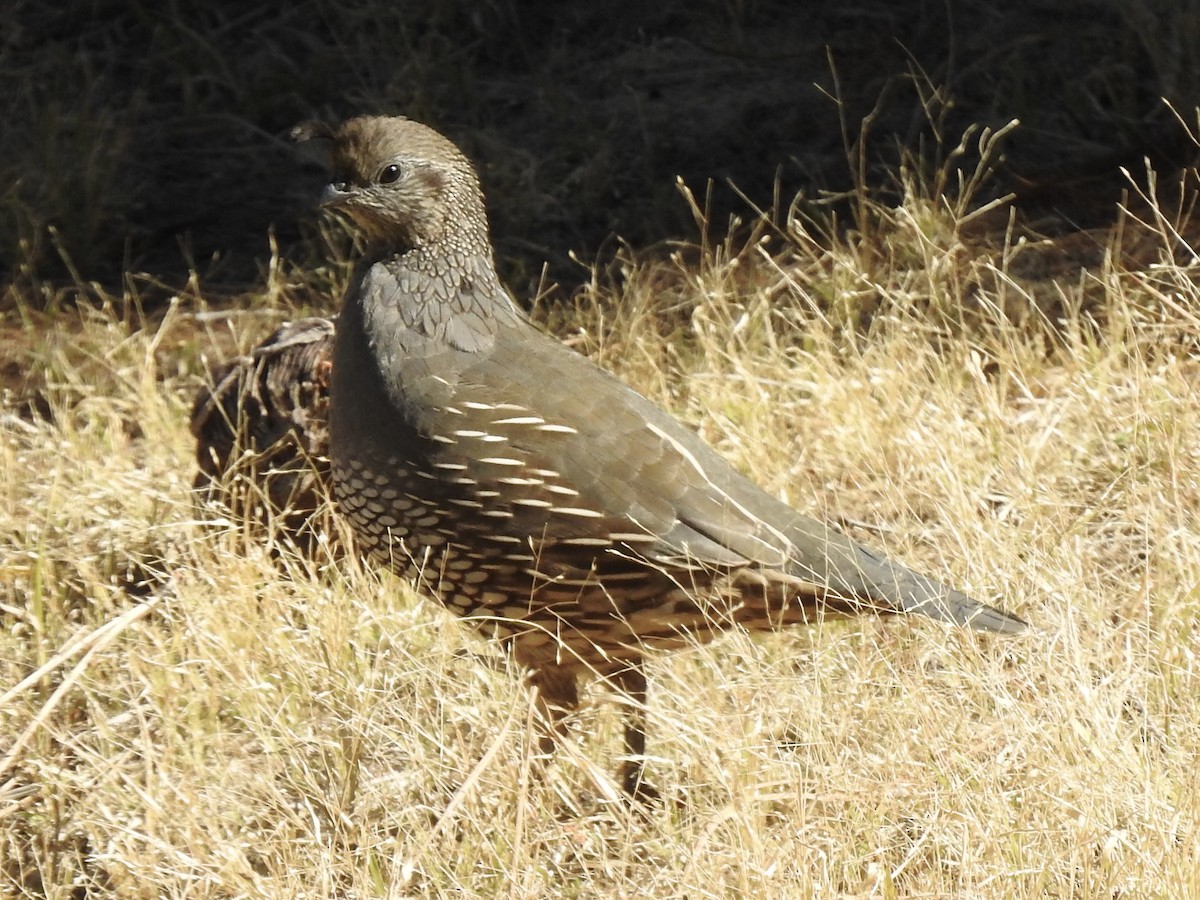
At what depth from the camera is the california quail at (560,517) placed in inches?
120

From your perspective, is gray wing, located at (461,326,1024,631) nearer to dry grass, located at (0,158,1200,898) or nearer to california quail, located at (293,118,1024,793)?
california quail, located at (293,118,1024,793)

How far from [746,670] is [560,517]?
49cm

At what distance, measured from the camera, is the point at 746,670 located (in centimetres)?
321

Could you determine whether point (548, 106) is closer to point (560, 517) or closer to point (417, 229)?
point (417, 229)

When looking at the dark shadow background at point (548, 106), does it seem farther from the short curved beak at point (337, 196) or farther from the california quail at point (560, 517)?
the california quail at point (560, 517)

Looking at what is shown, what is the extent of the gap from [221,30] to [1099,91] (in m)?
3.47

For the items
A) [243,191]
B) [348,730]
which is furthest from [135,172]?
[348,730]

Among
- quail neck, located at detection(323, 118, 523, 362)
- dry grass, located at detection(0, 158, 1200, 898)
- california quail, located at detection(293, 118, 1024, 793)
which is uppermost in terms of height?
quail neck, located at detection(323, 118, 523, 362)

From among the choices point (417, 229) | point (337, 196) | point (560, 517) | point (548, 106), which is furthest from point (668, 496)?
point (548, 106)

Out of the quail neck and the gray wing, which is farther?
the quail neck

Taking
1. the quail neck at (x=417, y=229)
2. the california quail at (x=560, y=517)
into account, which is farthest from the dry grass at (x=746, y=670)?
the quail neck at (x=417, y=229)

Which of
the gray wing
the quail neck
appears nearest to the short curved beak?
the quail neck

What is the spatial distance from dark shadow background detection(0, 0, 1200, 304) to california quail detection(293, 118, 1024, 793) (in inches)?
82.2

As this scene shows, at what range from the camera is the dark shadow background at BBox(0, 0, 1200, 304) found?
552 centimetres
